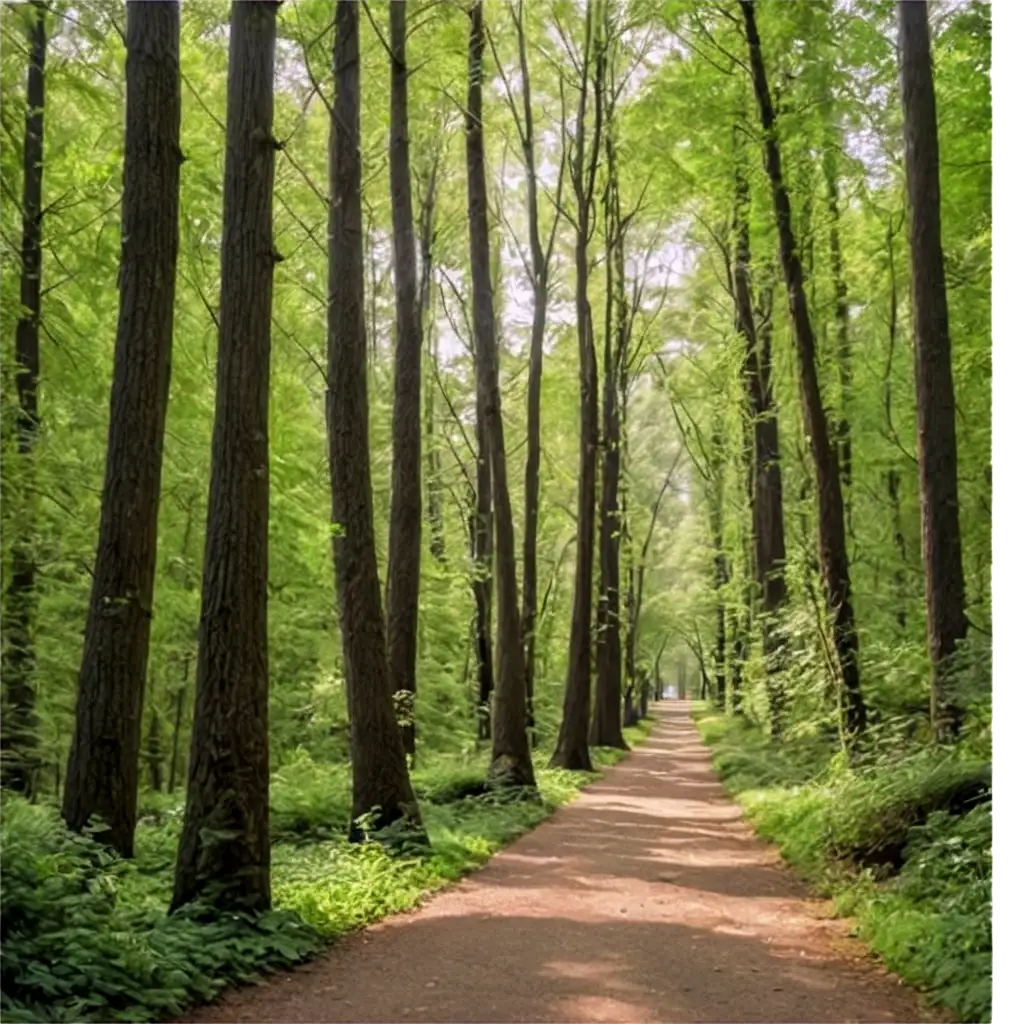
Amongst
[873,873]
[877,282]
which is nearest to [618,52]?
[877,282]

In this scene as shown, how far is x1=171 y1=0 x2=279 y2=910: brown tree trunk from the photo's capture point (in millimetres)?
6059

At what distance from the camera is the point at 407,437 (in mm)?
12219

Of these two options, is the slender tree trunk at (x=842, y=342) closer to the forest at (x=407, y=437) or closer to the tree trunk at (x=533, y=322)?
the forest at (x=407, y=437)

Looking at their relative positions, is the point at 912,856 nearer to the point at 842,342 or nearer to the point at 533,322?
the point at 533,322

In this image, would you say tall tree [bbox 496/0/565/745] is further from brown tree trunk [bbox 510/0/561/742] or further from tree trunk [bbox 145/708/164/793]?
tree trunk [bbox 145/708/164/793]

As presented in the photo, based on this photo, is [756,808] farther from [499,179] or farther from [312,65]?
[499,179]

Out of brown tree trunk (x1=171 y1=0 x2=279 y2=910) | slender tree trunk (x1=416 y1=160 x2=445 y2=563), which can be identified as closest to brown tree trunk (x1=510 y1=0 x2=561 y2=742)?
slender tree trunk (x1=416 y1=160 x2=445 y2=563)

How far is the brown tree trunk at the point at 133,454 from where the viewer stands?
7.01 meters

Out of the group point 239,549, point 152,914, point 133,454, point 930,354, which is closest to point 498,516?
point 930,354

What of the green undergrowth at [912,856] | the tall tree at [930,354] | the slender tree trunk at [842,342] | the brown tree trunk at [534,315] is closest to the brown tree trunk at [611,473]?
the brown tree trunk at [534,315]

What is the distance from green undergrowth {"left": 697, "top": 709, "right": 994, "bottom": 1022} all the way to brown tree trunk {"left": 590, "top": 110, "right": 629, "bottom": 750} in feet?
34.5

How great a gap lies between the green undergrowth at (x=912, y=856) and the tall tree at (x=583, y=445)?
610 centimetres

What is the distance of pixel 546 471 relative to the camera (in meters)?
24.7

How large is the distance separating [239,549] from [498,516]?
7.37 metres
